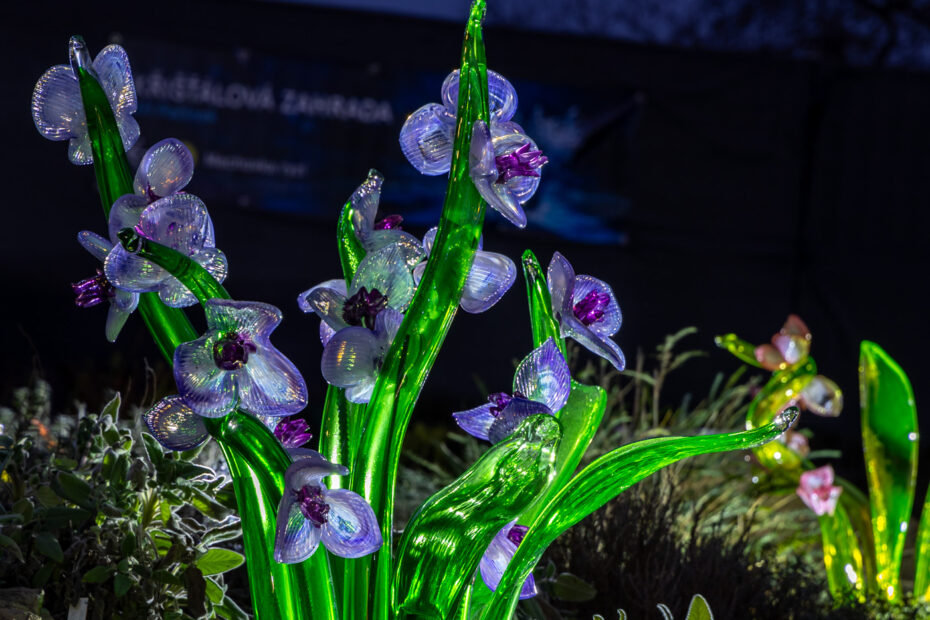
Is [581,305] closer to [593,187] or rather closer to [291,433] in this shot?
[291,433]

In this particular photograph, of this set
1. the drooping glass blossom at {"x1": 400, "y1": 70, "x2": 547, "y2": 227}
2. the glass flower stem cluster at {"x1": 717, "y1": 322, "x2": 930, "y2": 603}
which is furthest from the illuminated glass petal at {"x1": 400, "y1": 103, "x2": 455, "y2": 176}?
the glass flower stem cluster at {"x1": 717, "y1": 322, "x2": 930, "y2": 603}

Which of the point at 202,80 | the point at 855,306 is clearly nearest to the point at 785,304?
the point at 855,306

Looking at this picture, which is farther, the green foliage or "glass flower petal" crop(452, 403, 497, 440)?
the green foliage

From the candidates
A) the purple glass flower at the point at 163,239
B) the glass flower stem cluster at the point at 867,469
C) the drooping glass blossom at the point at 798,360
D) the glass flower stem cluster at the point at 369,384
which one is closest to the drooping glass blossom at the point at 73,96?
the glass flower stem cluster at the point at 369,384

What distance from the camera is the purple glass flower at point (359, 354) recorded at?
3.01 feet

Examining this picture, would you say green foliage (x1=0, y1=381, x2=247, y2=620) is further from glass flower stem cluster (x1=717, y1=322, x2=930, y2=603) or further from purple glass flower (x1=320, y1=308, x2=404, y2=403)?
glass flower stem cluster (x1=717, y1=322, x2=930, y2=603)

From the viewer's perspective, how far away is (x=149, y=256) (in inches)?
33.8

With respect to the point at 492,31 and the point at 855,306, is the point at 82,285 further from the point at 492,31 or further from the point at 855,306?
the point at 855,306

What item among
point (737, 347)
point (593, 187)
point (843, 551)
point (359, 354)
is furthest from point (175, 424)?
point (593, 187)

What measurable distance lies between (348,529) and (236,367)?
0.17 m

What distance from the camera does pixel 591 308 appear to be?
107 cm

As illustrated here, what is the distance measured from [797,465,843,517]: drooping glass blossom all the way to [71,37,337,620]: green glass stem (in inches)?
58.6

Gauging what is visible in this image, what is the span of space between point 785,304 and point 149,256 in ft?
18.2

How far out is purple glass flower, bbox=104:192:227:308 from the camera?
89 centimetres
